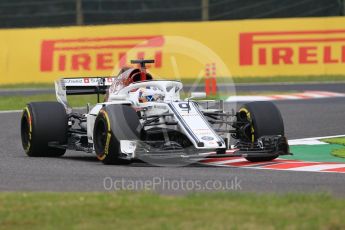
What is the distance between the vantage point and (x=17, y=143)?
1641 cm

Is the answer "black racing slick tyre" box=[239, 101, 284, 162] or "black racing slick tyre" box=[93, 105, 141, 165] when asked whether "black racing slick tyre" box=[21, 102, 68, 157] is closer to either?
A: "black racing slick tyre" box=[93, 105, 141, 165]

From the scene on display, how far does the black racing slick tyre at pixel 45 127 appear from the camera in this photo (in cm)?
1399

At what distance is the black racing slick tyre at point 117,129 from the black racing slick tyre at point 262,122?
4.96ft

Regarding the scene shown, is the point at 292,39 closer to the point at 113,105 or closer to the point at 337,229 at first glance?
the point at 113,105

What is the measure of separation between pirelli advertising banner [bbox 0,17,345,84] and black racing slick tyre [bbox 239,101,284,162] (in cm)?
1498

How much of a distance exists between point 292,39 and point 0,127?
11555mm

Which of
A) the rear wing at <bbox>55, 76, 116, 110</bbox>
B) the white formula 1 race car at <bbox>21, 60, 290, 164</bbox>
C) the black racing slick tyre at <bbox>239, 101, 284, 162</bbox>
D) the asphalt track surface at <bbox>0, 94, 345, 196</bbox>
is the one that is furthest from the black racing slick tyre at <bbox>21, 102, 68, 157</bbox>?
the black racing slick tyre at <bbox>239, 101, 284, 162</bbox>

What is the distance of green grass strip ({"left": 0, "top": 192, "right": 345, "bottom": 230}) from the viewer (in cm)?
772

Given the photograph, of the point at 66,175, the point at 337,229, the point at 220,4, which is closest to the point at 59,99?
the point at 66,175

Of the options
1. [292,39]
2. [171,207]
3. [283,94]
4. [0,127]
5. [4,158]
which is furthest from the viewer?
[292,39]

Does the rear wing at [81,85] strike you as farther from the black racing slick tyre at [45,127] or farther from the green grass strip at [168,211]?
the green grass strip at [168,211]

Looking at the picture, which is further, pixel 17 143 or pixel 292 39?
pixel 292 39

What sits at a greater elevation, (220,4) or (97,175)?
(220,4)

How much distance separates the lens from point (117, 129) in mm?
12398
